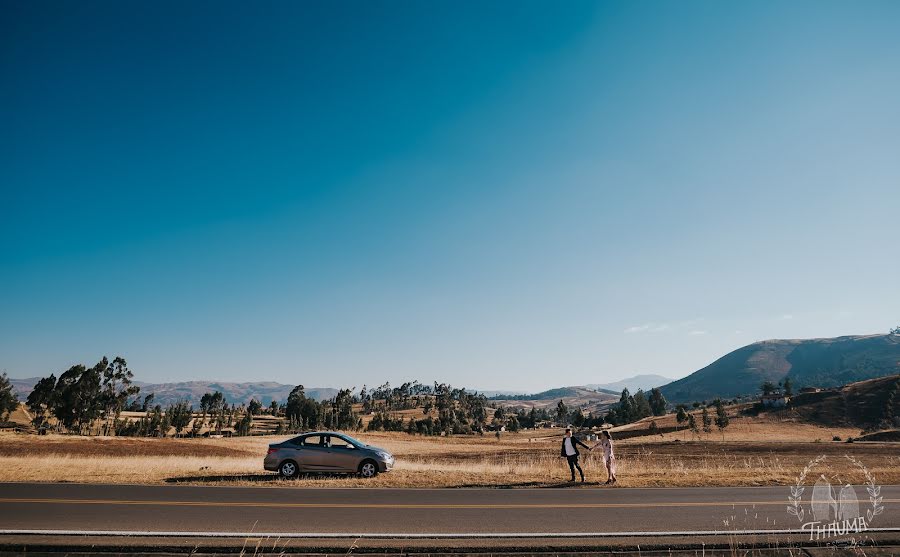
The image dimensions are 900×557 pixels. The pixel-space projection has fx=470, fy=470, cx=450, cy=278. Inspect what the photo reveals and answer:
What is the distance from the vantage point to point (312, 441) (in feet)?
61.0

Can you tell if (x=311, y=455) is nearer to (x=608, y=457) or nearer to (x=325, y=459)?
(x=325, y=459)

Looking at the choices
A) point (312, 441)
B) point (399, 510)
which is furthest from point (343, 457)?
point (399, 510)

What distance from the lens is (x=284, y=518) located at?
10.4m

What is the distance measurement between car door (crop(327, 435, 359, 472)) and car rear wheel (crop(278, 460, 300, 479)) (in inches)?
52.7

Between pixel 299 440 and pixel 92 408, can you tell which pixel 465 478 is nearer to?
pixel 299 440

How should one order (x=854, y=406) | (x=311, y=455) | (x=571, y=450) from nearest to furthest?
(x=571, y=450) → (x=311, y=455) → (x=854, y=406)

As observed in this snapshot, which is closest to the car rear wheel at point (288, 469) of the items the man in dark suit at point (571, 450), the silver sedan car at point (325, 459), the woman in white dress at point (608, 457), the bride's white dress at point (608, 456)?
the silver sedan car at point (325, 459)

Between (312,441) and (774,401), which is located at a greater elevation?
(312,441)

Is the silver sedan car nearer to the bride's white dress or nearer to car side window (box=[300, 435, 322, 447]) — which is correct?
car side window (box=[300, 435, 322, 447])

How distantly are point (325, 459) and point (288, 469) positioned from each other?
142 centimetres

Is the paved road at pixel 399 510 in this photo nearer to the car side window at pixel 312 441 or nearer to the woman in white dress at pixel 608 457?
the woman in white dress at pixel 608 457

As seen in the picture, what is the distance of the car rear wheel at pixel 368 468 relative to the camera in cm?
1767

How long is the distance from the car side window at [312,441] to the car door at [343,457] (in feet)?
1.55

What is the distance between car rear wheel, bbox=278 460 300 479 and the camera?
17.7m
